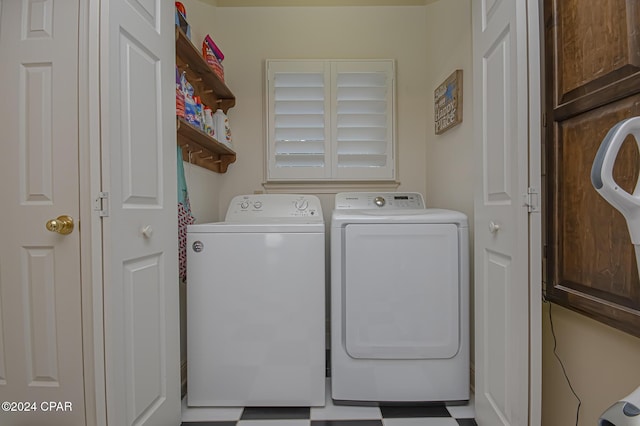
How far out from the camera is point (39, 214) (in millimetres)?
1067

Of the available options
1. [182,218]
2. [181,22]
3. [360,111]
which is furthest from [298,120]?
[182,218]

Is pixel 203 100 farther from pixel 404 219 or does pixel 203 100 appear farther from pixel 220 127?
pixel 404 219

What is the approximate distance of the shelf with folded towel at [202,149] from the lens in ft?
5.53

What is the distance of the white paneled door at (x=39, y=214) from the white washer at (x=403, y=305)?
41.3 inches

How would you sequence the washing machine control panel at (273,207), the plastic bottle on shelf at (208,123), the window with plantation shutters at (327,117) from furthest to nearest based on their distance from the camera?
the window with plantation shutters at (327,117) → the washing machine control panel at (273,207) → the plastic bottle on shelf at (208,123)

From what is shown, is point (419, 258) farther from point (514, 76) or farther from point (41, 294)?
point (41, 294)

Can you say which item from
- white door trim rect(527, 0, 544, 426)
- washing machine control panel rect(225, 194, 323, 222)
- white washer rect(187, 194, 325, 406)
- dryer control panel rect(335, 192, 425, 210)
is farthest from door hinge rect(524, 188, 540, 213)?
washing machine control panel rect(225, 194, 323, 222)

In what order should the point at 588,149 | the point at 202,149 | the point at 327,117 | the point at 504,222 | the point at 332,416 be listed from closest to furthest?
1. the point at 588,149
2. the point at 504,222
3. the point at 332,416
4. the point at 202,149
5. the point at 327,117

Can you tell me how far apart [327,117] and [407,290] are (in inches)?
53.9

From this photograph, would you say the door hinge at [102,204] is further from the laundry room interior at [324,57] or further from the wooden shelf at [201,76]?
the laundry room interior at [324,57]

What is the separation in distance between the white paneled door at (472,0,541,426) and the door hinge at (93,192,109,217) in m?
1.30

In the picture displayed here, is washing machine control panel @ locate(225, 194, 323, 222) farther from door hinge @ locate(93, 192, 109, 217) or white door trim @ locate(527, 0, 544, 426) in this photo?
white door trim @ locate(527, 0, 544, 426)

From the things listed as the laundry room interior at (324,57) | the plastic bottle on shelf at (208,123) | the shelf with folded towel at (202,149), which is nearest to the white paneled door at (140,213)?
the shelf with folded towel at (202,149)

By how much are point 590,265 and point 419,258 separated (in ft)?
2.20
